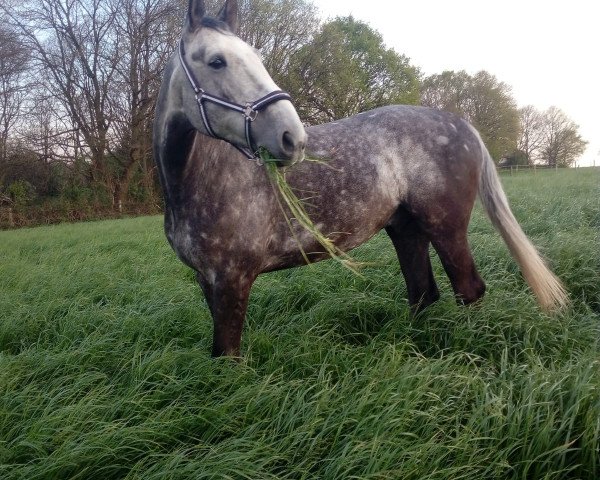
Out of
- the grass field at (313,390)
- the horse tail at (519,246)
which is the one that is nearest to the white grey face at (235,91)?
the grass field at (313,390)

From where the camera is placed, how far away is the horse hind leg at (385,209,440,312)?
3.37m

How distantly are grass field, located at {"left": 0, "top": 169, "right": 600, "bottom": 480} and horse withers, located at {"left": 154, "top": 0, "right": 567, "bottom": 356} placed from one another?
0.33m

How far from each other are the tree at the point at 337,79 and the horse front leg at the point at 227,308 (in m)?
21.2

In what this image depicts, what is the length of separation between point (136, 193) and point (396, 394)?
22670 mm

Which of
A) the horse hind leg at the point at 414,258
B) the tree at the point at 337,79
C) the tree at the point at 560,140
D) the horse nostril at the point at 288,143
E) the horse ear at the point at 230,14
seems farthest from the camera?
the tree at the point at 560,140

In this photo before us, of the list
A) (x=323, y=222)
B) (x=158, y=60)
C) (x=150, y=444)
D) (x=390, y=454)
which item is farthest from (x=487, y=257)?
(x=158, y=60)

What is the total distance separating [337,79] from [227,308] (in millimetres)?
24290

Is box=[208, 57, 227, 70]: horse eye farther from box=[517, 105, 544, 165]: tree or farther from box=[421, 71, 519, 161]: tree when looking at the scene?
box=[517, 105, 544, 165]: tree

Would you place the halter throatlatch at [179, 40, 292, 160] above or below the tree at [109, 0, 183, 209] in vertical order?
below

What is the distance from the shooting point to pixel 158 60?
68.3 feet

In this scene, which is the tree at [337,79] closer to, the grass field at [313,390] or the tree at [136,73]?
the tree at [136,73]

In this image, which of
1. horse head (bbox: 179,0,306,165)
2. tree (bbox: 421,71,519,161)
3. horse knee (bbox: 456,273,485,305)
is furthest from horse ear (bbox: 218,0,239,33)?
tree (bbox: 421,71,519,161)

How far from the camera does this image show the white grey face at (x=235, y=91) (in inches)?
76.5

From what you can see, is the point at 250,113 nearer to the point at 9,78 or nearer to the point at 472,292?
the point at 472,292
